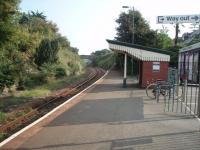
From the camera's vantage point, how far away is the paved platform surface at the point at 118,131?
959 cm

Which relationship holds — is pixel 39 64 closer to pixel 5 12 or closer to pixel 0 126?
pixel 5 12

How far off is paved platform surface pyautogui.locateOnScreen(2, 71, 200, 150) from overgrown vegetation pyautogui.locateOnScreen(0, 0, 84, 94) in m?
8.64

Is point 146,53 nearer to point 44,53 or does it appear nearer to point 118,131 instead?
point 44,53

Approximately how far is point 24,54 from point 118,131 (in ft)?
82.1

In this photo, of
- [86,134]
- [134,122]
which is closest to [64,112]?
[134,122]

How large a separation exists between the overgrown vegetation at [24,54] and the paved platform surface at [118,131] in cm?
864

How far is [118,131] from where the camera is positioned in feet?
36.9

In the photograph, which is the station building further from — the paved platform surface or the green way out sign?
the green way out sign

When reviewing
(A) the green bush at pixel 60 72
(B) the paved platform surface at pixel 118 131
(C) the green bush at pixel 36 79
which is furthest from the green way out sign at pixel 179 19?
(A) the green bush at pixel 60 72

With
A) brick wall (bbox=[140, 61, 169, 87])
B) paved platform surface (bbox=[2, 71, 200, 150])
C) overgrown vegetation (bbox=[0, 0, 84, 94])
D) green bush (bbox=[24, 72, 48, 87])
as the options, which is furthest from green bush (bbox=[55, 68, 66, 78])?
paved platform surface (bbox=[2, 71, 200, 150])

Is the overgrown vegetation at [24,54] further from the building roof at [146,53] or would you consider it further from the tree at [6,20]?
the building roof at [146,53]

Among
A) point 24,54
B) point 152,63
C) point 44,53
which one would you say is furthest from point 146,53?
point 44,53

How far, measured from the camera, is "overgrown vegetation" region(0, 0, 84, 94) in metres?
23.3

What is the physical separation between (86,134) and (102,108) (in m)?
5.45
